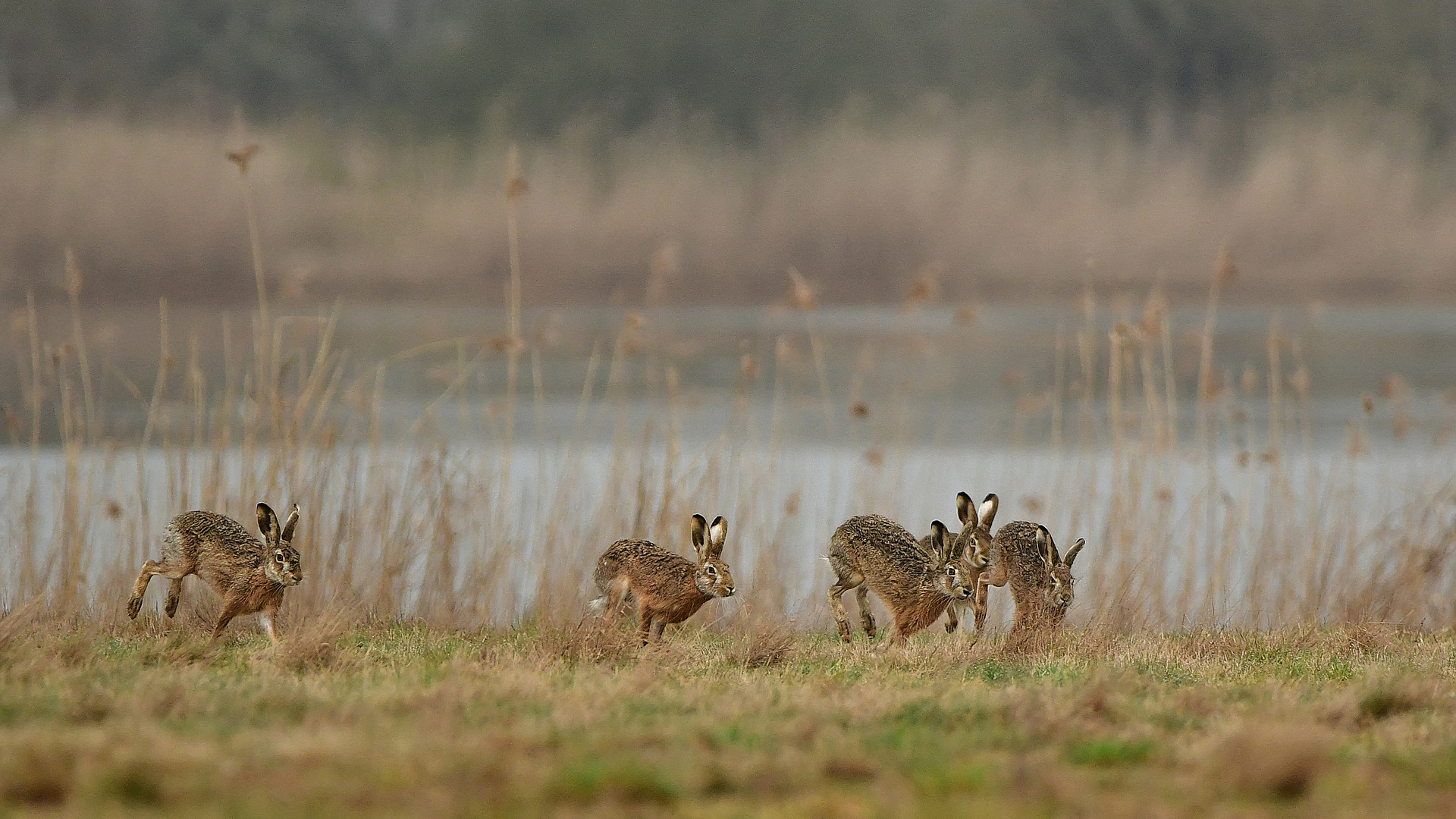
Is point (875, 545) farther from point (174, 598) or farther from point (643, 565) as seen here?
point (174, 598)

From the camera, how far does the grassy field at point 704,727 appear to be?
15.0ft

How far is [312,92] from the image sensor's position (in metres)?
34.5

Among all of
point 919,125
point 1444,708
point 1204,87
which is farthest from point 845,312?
point 1444,708

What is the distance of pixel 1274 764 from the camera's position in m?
4.77

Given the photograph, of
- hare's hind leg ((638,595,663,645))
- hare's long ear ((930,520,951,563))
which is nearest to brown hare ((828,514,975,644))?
hare's long ear ((930,520,951,563))

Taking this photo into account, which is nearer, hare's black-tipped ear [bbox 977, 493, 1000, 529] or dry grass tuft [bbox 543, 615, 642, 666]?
dry grass tuft [bbox 543, 615, 642, 666]

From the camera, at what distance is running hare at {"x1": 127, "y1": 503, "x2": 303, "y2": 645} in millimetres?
6961

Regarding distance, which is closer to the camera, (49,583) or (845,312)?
(49,583)

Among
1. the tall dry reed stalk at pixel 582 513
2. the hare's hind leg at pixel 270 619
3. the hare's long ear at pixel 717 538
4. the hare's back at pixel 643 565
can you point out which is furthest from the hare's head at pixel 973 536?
the hare's hind leg at pixel 270 619

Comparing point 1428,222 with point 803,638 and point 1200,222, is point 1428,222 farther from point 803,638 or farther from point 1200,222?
point 803,638

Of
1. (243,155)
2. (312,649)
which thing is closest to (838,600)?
(312,649)

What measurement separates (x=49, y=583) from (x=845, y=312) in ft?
91.7

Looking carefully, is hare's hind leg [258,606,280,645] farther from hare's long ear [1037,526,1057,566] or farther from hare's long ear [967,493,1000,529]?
hare's long ear [1037,526,1057,566]

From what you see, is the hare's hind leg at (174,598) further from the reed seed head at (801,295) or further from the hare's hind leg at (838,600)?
the reed seed head at (801,295)
